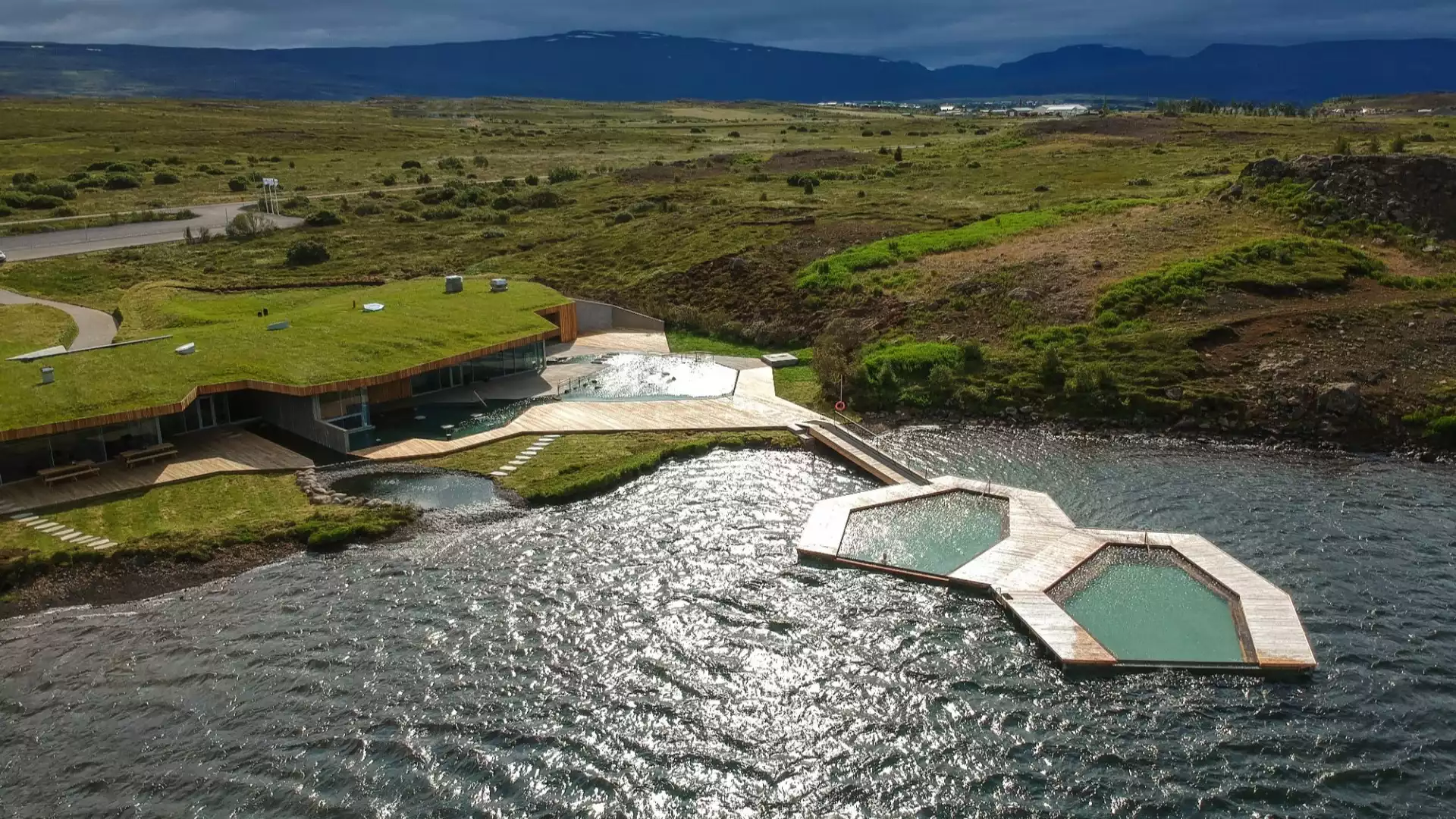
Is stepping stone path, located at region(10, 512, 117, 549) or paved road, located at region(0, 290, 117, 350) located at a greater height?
paved road, located at region(0, 290, 117, 350)

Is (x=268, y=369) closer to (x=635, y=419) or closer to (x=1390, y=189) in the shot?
(x=635, y=419)

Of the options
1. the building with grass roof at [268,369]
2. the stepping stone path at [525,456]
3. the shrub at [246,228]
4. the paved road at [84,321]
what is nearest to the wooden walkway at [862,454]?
the stepping stone path at [525,456]

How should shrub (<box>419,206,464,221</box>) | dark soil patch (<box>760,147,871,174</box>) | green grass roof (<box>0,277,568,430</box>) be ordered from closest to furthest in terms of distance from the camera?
green grass roof (<box>0,277,568,430</box>) → shrub (<box>419,206,464,221</box>) → dark soil patch (<box>760,147,871,174</box>)

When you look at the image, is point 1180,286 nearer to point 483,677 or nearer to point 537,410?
point 537,410

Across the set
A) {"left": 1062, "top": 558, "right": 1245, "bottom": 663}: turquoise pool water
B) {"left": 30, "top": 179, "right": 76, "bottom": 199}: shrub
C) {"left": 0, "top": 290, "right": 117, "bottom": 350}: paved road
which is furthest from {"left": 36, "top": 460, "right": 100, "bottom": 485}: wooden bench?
{"left": 30, "top": 179, "right": 76, "bottom": 199}: shrub

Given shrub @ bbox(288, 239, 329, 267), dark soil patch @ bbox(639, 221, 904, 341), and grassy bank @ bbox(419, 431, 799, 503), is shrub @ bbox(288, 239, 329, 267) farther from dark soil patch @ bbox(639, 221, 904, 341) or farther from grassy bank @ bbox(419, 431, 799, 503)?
grassy bank @ bbox(419, 431, 799, 503)

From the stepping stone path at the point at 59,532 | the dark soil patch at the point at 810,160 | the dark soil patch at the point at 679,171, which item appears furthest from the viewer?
the dark soil patch at the point at 810,160

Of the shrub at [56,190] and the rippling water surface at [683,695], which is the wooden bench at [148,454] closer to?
the rippling water surface at [683,695]
